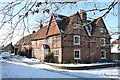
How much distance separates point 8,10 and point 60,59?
2293 centimetres

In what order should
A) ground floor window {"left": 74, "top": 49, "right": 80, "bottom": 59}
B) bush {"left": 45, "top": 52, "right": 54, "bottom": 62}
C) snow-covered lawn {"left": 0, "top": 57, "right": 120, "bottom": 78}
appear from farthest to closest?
1. bush {"left": 45, "top": 52, "right": 54, "bottom": 62}
2. ground floor window {"left": 74, "top": 49, "right": 80, "bottom": 59}
3. snow-covered lawn {"left": 0, "top": 57, "right": 120, "bottom": 78}

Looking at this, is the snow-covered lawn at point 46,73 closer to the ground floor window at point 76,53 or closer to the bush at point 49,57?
the ground floor window at point 76,53

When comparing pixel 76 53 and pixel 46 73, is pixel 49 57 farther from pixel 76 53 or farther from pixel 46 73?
pixel 46 73

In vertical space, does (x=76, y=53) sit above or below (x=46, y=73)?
above

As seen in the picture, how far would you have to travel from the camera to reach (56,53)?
2723 cm

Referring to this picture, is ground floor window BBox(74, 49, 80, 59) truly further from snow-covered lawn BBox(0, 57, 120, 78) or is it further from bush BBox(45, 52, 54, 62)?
snow-covered lawn BBox(0, 57, 120, 78)

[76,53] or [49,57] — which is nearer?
[76,53]

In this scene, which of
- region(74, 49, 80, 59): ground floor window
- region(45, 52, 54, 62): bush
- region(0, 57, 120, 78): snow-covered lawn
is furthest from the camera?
region(45, 52, 54, 62): bush

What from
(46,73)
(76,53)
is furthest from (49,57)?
(46,73)

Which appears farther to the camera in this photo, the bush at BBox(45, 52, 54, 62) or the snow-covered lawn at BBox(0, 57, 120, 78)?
the bush at BBox(45, 52, 54, 62)

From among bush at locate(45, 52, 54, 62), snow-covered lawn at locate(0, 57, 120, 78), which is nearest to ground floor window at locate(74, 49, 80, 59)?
bush at locate(45, 52, 54, 62)

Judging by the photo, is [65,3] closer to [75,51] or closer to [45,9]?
[45,9]

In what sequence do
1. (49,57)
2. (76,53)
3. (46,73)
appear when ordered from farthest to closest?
(49,57) < (76,53) < (46,73)

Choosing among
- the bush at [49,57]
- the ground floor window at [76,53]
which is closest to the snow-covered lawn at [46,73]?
the ground floor window at [76,53]
